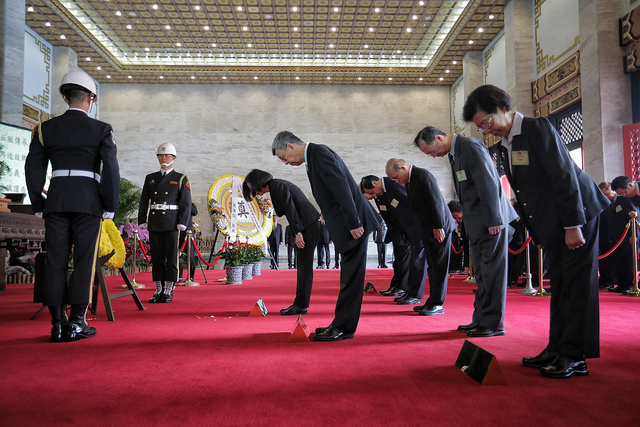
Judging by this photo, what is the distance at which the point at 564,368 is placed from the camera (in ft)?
6.42

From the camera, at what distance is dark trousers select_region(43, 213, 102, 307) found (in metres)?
2.82

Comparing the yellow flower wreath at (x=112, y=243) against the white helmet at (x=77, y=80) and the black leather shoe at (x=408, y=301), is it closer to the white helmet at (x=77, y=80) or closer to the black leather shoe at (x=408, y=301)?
the white helmet at (x=77, y=80)

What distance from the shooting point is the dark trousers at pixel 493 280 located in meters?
2.92

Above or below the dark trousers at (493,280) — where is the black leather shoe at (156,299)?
below

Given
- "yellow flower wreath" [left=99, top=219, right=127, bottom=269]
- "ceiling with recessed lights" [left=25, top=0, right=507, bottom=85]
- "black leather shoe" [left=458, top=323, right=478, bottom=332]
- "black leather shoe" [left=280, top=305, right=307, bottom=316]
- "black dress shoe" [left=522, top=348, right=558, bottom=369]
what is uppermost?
"ceiling with recessed lights" [left=25, top=0, right=507, bottom=85]

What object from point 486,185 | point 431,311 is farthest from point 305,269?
point 486,185

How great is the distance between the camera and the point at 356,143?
669 inches

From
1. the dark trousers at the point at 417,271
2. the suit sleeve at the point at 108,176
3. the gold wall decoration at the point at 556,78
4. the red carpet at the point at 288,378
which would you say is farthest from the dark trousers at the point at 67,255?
the gold wall decoration at the point at 556,78

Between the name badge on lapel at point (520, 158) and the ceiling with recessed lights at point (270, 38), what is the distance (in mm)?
11017

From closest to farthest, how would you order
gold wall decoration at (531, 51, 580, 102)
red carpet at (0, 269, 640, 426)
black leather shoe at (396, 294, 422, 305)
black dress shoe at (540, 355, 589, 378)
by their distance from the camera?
red carpet at (0, 269, 640, 426)
black dress shoe at (540, 355, 589, 378)
black leather shoe at (396, 294, 422, 305)
gold wall decoration at (531, 51, 580, 102)

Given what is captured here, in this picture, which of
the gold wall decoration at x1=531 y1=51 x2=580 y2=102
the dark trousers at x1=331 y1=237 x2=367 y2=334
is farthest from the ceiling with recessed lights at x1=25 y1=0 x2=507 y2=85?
the dark trousers at x1=331 y1=237 x2=367 y2=334

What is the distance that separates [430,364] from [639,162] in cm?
669

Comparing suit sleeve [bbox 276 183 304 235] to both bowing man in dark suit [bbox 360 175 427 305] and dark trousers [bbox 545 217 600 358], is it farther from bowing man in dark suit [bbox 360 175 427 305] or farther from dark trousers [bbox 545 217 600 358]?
dark trousers [bbox 545 217 600 358]

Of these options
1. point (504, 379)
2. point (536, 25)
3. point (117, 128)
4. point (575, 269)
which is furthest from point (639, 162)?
point (117, 128)
